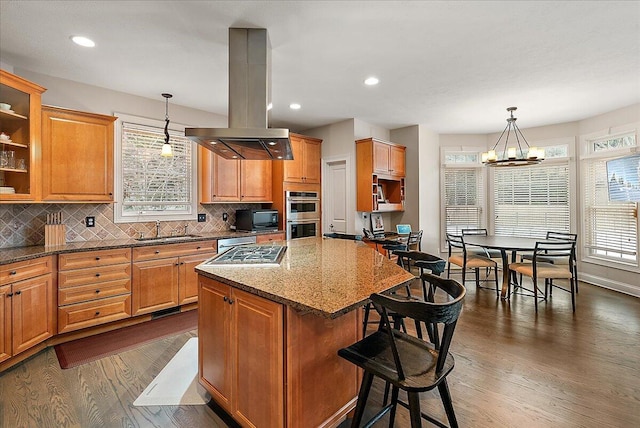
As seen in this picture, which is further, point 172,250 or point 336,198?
point 336,198

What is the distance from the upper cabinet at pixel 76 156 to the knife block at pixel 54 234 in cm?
33

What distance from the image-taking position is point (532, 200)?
5660 mm

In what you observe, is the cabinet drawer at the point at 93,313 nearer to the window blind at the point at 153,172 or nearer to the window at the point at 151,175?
the window at the point at 151,175

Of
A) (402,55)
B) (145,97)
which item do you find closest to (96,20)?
(145,97)

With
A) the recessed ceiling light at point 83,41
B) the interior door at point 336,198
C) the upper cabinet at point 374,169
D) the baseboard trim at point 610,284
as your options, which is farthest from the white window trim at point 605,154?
the recessed ceiling light at point 83,41

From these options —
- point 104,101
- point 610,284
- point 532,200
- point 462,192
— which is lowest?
point 610,284

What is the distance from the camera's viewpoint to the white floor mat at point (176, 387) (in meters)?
2.06

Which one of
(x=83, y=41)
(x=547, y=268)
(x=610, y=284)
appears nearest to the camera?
(x=83, y=41)

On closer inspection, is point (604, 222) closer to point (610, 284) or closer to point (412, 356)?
point (610, 284)

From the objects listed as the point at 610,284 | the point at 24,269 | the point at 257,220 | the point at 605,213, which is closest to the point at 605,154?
the point at 605,213

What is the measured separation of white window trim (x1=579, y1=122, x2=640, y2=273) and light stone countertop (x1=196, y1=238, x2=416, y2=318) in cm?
459

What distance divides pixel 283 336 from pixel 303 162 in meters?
3.87

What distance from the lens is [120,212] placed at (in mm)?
3701

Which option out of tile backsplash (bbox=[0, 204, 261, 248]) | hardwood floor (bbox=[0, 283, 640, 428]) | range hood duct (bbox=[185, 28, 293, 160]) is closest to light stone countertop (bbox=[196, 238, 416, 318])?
hardwood floor (bbox=[0, 283, 640, 428])
